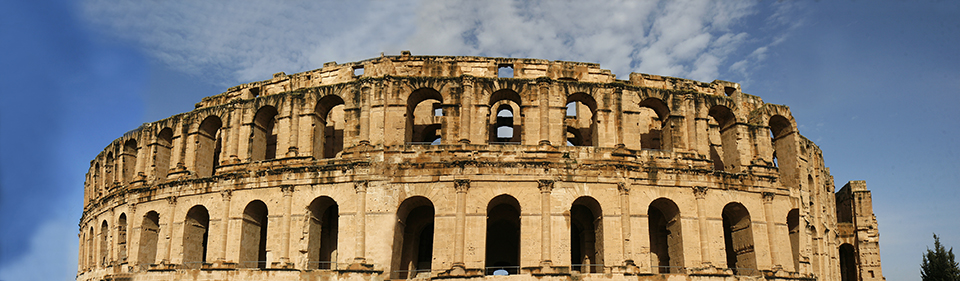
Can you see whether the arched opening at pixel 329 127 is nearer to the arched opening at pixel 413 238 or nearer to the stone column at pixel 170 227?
→ the arched opening at pixel 413 238

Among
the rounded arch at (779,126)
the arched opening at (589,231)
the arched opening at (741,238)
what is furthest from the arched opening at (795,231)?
the arched opening at (589,231)

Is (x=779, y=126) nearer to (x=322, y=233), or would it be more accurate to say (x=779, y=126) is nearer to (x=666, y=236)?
(x=666, y=236)

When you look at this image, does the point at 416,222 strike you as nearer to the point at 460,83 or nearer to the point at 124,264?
the point at 460,83

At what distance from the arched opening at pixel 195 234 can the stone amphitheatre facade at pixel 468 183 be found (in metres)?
0.07

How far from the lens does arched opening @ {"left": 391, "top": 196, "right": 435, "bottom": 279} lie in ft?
84.2

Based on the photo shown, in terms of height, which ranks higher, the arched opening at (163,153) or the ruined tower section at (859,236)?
the arched opening at (163,153)

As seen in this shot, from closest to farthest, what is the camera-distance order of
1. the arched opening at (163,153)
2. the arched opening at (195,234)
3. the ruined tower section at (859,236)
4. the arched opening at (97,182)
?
1. the arched opening at (195,234)
2. the arched opening at (163,153)
3. the arched opening at (97,182)
4. the ruined tower section at (859,236)

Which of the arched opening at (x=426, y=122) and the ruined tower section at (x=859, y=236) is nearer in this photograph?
the arched opening at (x=426, y=122)

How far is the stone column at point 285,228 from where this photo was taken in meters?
Result: 25.7

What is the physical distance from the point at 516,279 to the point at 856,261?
2410 cm

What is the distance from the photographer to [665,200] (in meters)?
26.8

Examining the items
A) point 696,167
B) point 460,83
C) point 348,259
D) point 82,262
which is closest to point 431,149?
point 460,83

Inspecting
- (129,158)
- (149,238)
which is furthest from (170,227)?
(129,158)

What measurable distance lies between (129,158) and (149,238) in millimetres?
6057
